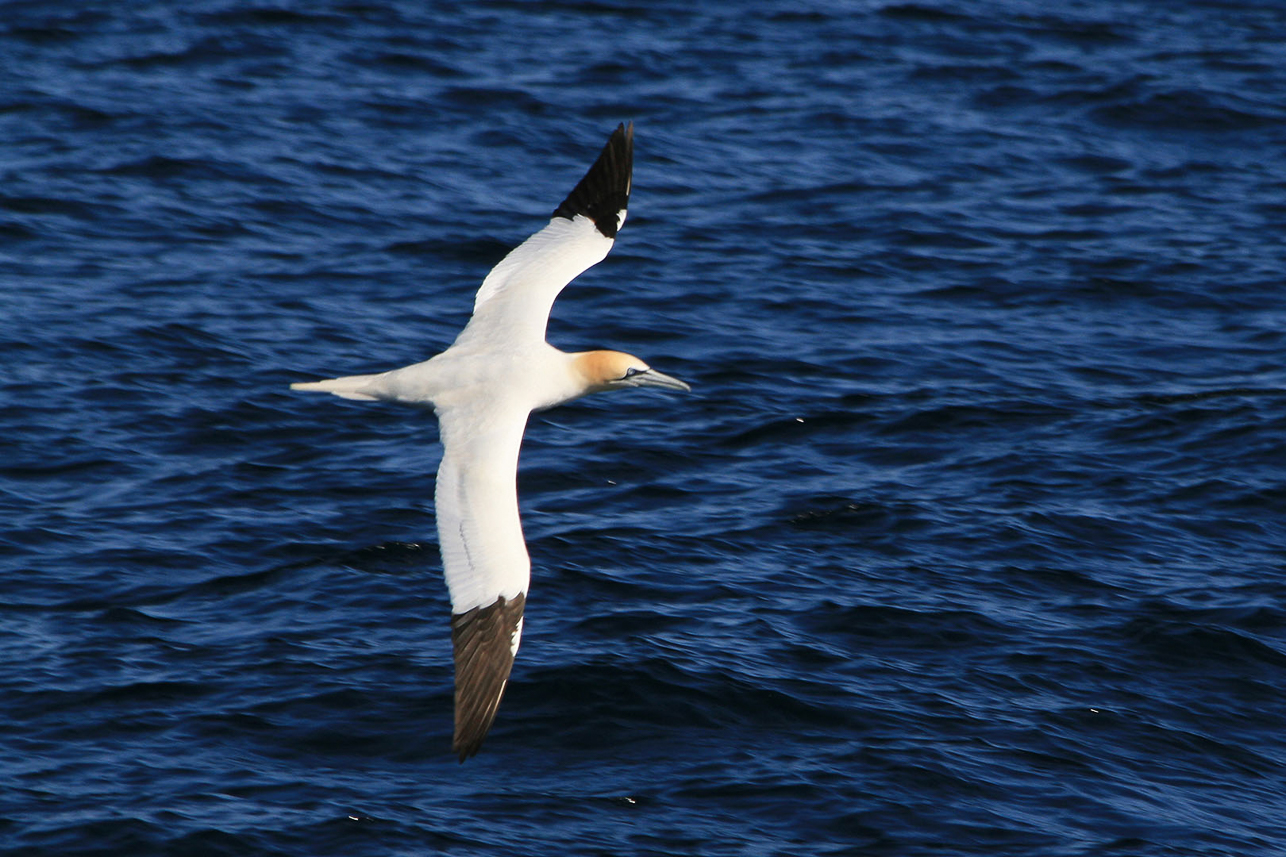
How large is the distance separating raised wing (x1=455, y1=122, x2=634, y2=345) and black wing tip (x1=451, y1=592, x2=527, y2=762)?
2.09m

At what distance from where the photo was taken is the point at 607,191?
430 inches

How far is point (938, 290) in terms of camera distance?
631 inches

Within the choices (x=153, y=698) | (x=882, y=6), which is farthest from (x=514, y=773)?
(x=882, y=6)

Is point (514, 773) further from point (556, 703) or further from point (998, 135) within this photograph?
point (998, 135)

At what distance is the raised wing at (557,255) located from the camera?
406 inches

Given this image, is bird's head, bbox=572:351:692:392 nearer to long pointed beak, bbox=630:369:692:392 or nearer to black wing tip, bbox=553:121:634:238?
long pointed beak, bbox=630:369:692:392

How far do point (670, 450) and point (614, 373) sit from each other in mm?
3274

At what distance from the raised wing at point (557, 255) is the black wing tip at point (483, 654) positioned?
2087mm

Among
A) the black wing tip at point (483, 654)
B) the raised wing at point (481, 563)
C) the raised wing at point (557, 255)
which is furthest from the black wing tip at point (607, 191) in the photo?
the black wing tip at point (483, 654)

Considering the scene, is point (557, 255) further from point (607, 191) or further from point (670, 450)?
point (670, 450)

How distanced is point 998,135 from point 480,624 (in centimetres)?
1314

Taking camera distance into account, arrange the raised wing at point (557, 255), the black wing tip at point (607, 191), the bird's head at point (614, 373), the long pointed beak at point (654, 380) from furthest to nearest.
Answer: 1. the black wing tip at point (607, 191)
2. the raised wing at point (557, 255)
3. the long pointed beak at point (654, 380)
4. the bird's head at point (614, 373)

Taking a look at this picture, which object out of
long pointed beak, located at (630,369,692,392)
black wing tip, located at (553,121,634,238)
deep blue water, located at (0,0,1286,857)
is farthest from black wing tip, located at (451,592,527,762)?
black wing tip, located at (553,121,634,238)

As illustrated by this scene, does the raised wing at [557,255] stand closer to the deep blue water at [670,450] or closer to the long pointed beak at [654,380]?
the long pointed beak at [654,380]
